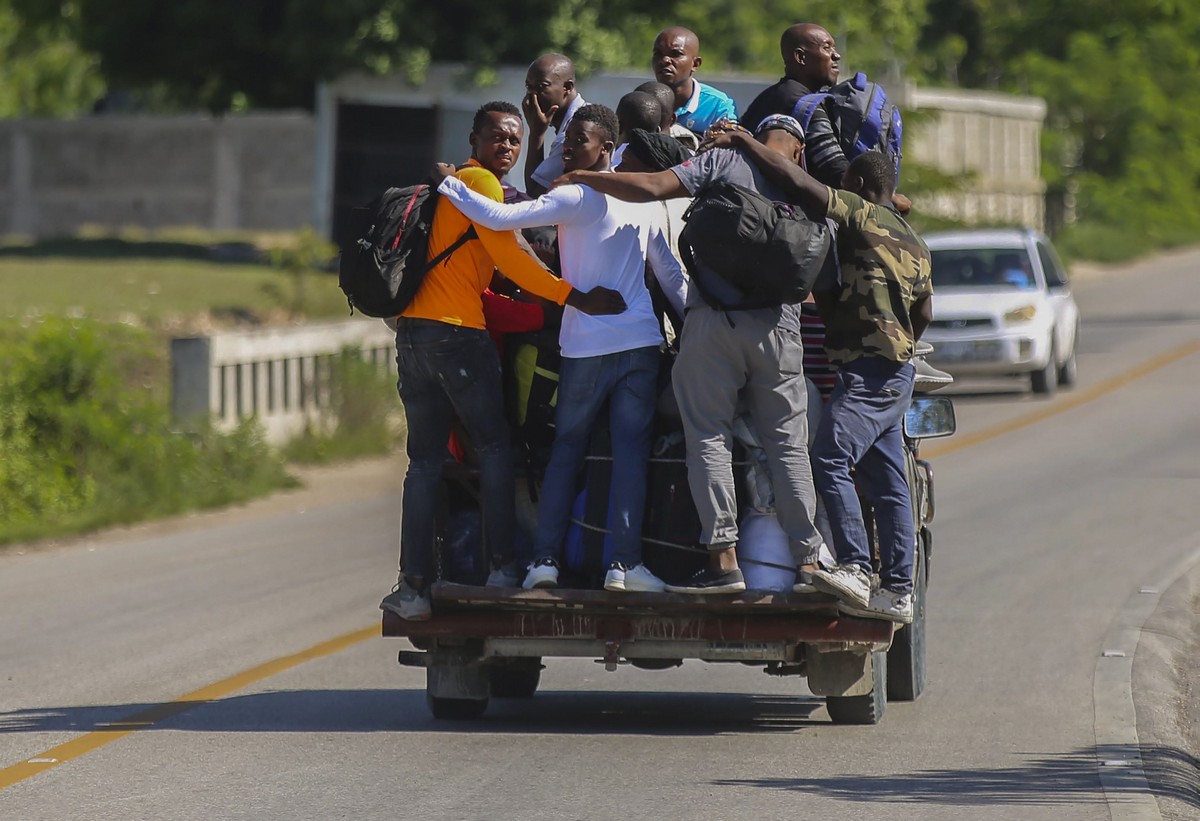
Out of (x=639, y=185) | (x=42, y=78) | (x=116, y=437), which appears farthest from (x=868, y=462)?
(x=42, y=78)

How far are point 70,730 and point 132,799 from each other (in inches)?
58.5

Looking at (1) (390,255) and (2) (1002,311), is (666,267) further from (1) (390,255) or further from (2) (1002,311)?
(2) (1002,311)

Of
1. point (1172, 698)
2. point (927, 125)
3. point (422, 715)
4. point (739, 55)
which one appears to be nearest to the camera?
point (422, 715)

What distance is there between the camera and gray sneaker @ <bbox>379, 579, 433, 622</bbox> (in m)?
8.34

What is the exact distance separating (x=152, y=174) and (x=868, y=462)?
125 feet

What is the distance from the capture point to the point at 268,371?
1894cm

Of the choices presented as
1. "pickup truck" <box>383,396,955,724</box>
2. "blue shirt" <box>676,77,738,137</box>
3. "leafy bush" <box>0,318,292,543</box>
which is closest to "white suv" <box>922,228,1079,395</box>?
"leafy bush" <box>0,318,292,543</box>

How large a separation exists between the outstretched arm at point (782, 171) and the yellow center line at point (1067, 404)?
36.1ft

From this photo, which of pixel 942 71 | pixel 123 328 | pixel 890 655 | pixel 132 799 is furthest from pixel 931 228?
pixel 132 799

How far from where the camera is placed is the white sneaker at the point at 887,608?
7991 mm

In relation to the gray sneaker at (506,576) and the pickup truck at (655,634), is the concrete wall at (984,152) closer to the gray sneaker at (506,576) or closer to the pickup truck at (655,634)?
the pickup truck at (655,634)

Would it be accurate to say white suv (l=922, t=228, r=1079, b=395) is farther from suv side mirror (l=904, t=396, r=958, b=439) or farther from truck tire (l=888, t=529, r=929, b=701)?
suv side mirror (l=904, t=396, r=958, b=439)

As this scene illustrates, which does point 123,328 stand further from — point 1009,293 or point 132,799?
point 132,799

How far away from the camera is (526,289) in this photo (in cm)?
826
